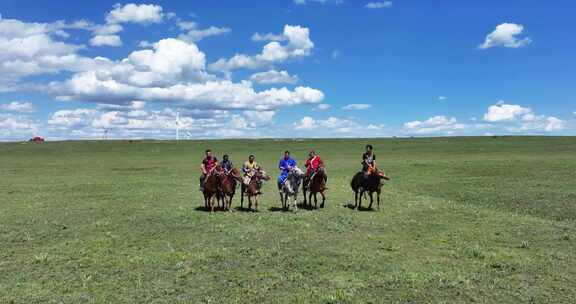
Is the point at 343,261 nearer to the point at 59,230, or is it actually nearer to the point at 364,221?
the point at 364,221

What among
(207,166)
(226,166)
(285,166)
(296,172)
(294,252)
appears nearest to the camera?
(294,252)

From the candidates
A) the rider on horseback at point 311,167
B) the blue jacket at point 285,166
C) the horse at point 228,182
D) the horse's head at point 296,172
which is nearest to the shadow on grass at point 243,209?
the horse at point 228,182

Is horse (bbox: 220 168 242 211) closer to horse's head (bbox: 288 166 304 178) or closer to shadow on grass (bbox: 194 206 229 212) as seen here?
shadow on grass (bbox: 194 206 229 212)

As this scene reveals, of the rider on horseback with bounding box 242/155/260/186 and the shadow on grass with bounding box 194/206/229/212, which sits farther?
the shadow on grass with bounding box 194/206/229/212

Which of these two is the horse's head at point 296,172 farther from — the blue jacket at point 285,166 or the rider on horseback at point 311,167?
the rider on horseback at point 311,167

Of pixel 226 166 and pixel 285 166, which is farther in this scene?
pixel 226 166

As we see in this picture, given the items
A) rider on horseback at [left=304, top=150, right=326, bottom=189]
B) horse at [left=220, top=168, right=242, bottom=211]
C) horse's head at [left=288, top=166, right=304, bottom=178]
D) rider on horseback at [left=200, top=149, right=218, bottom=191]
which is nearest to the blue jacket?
horse's head at [left=288, top=166, right=304, bottom=178]

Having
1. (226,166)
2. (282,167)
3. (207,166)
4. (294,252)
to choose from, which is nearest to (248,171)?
(226,166)

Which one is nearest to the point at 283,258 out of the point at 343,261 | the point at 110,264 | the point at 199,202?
the point at 343,261

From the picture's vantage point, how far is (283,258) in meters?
12.8

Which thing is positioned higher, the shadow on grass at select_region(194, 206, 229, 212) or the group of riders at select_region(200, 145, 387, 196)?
the group of riders at select_region(200, 145, 387, 196)

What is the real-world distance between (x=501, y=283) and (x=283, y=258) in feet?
18.7

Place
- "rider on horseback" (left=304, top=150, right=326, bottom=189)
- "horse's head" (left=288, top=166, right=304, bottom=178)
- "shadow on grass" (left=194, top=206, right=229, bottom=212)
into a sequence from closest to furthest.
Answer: "horse's head" (left=288, top=166, right=304, bottom=178) < "rider on horseback" (left=304, top=150, right=326, bottom=189) < "shadow on grass" (left=194, top=206, right=229, bottom=212)

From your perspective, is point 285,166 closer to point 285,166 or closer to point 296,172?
point 285,166
